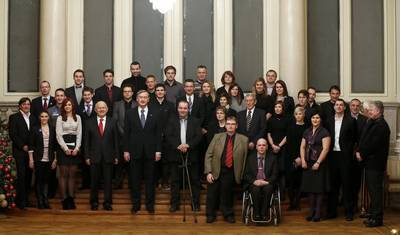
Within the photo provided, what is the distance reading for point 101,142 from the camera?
11523 mm

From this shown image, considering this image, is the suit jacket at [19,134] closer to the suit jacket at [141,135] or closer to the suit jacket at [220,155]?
the suit jacket at [141,135]

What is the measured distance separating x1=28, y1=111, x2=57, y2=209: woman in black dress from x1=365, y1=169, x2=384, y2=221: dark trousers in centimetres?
471

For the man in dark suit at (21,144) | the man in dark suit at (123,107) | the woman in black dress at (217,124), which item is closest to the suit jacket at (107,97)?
the man in dark suit at (123,107)

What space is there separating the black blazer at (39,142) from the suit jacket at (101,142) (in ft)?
1.68

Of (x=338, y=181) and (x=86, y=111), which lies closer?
(x=338, y=181)

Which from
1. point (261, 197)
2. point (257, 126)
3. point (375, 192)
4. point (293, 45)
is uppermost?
point (293, 45)

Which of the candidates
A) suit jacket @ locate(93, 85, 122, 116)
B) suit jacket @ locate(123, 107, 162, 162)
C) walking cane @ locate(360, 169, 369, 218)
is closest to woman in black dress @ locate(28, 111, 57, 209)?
suit jacket @ locate(93, 85, 122, 116)

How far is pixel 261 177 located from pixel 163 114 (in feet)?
5.94

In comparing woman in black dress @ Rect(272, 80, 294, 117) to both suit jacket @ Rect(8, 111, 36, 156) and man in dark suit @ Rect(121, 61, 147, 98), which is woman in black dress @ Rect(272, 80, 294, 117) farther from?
suit jacket @ Rect(8, 111, 36, 156)

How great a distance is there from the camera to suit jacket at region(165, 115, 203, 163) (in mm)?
11438

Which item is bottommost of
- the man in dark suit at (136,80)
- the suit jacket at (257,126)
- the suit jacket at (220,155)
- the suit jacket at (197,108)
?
the suit jacket at (220,155)

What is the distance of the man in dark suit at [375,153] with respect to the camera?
1049 centimetres

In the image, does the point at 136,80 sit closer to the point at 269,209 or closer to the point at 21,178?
the point at 21,178

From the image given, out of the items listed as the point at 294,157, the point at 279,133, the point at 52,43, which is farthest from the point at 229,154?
the point at 52,43
